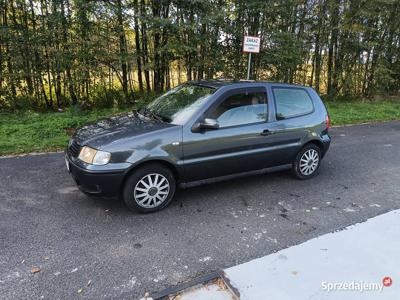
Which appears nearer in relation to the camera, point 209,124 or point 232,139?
point 209,124

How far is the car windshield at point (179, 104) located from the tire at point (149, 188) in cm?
65

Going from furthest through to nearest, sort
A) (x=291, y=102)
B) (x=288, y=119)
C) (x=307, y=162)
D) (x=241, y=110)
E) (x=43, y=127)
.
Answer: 1. (x=43, y=127)
2. (x=307, y=162)
3. (x=291, y=102)
4. (x=288, y=119)
5. (x=241, y=110)

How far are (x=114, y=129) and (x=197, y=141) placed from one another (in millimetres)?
1004

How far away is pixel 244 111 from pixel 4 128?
5425mm

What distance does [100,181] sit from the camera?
3.27m

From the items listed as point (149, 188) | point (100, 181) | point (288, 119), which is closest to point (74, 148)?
point (100, 181)

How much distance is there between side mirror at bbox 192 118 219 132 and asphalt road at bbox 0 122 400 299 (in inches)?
38.3

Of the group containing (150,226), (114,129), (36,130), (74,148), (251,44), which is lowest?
(150,226)

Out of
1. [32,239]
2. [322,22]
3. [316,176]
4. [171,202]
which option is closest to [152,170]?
[171,202]

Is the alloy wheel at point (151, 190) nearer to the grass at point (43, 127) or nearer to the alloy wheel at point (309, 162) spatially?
the alloy wheel at point (309, 162)

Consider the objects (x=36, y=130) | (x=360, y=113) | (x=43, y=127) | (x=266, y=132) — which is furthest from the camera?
(x=360, y=113)

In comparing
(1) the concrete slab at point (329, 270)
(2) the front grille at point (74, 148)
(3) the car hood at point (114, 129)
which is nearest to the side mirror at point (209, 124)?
(3) the car hood at point (114, 129)

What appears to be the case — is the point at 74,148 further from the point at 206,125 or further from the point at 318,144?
the point at 318,144

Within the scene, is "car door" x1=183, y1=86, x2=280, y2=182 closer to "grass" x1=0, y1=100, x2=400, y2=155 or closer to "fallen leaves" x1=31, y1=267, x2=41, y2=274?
"fallen leaves" x1=31, y1=267, x2=41, y2=274
